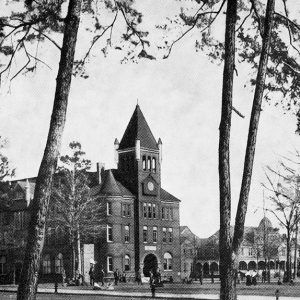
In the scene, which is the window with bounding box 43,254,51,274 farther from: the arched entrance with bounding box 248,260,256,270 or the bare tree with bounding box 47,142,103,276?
the arched entrance with bounding box 248,260,256,270

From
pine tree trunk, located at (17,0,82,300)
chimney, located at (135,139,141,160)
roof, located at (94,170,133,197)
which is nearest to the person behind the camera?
pine tree trunk, located at (17,0,82,300)

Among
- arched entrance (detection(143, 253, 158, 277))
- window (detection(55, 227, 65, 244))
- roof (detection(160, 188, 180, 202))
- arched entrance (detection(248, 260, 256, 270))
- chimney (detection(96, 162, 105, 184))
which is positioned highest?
chimney (detection(96, 162, 105, 184))

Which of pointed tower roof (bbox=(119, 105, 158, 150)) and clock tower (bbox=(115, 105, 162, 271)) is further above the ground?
pointed tower roof (bbox=(119, 105, 158, 150))

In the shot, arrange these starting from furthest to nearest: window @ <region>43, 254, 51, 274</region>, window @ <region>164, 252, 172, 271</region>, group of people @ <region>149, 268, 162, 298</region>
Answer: window @ <region>164, 252, 172, 271</region>, window @ <region>43, 254, 51, 274</region>, group of people @ <region>149, 268, 162, 298</region>

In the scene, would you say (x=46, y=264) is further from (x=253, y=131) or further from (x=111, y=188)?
(x=253, y=131)

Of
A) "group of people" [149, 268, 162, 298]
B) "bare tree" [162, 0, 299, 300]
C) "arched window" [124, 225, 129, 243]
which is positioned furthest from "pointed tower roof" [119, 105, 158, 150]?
"bare tree" [162, 0, 299, 300]

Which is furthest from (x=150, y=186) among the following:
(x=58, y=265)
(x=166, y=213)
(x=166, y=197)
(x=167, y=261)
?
(x=58, y=265)

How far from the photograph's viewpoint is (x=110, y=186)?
66438mm

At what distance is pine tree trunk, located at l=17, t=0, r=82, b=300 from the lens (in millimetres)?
11875

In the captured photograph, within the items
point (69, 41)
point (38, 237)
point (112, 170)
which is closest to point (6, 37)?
point (69, 41)

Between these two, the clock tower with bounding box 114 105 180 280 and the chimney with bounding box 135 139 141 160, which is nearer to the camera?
the chimney with bounding box 135 139 141 160

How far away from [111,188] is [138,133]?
732 centimetres

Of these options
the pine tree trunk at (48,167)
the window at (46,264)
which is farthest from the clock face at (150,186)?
the pine tree trunk at (48,167)

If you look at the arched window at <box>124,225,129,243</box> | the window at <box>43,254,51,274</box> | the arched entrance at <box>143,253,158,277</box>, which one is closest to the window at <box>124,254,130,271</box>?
the arched window at <box>124,225,129,243</box>
